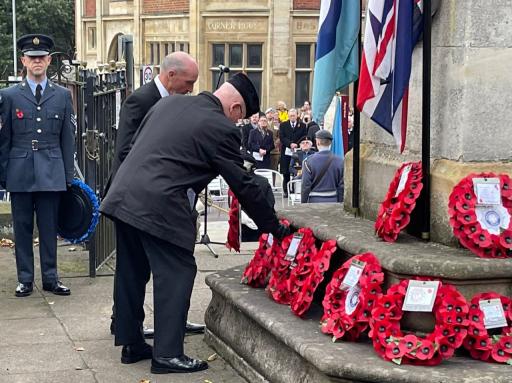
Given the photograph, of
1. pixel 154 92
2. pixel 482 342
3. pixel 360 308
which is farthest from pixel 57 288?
pixel 482 342

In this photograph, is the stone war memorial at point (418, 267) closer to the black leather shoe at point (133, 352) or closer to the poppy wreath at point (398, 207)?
the poppy wreath at point (398, 207)

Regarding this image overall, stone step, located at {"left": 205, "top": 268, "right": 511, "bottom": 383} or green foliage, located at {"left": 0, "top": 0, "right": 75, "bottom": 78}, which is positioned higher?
green foliage, located at {"left": 0, "top": 0, "right": 75, "bottom": 78}

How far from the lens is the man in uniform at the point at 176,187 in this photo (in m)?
5.98

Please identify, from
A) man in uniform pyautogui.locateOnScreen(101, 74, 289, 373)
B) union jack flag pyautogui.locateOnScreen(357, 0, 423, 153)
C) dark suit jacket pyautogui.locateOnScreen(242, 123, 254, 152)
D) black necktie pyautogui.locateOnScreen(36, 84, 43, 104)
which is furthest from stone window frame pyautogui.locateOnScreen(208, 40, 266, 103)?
union jack flag pyautogui.locateOnScreen(357, 0, 423, 153)

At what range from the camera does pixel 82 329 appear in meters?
7.36

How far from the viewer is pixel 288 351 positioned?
5641 millimetres

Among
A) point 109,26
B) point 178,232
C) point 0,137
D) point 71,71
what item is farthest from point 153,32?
point 178,232

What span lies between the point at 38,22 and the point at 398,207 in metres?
50.0

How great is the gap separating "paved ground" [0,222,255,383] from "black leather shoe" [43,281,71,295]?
0.22ft

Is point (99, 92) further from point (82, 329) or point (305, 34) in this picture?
point (305, 34)

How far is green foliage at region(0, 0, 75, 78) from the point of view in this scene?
51.2 meters

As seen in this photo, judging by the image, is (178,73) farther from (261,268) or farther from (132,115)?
(261,268)

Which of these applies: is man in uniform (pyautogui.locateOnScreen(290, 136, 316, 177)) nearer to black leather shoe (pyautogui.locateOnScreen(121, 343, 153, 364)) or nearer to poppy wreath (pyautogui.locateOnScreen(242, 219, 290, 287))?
poppy wreath (pyautogui.locateOnScreen(242, 219, 290, 287))

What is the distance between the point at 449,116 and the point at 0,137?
161 inches
